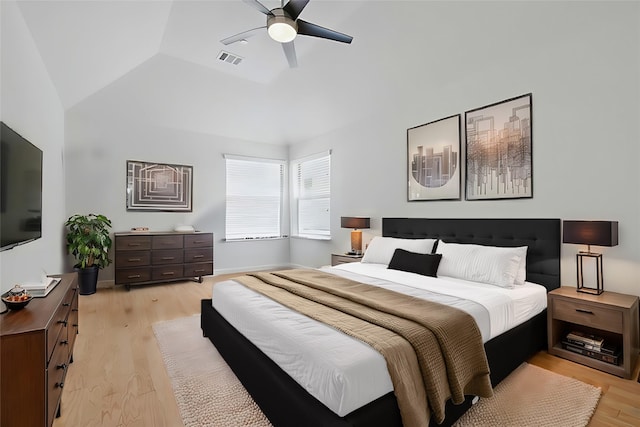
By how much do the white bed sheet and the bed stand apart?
5 centimetres

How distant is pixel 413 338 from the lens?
169 centimetres

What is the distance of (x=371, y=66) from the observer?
13.4 ft

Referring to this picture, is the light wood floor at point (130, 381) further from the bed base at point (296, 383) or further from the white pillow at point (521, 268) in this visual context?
the white pillow at point (521, 268)

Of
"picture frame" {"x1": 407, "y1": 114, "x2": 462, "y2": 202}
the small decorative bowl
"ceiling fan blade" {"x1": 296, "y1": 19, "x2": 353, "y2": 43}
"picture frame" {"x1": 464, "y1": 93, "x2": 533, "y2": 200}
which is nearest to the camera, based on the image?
the small decorative bowl

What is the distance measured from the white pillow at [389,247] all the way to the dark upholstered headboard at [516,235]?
284 mm

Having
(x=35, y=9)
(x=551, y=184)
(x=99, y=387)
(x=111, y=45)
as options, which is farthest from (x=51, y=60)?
(x=551, y=184)

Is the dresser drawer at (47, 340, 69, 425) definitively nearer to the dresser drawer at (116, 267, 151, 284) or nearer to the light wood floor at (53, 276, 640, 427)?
the light wood floor at (53, 276, 640, 427)

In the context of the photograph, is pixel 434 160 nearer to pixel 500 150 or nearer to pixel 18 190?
pixel 500 150

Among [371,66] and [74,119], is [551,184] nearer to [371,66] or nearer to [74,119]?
[371,66]

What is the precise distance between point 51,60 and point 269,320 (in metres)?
3.36

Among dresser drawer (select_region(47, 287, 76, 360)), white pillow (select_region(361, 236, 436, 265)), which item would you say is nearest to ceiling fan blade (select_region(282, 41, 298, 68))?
white pillow (select_region(361, 236, 436, 265))

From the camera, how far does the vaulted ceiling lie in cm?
299

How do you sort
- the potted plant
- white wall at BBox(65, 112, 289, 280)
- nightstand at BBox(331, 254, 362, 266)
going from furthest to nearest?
white wall at BBox(65, 112, 289, 280) < nightstand at BBox(331, 254, 362, 266) < the potted plant

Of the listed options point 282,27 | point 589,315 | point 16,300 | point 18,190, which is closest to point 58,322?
point 16,300
